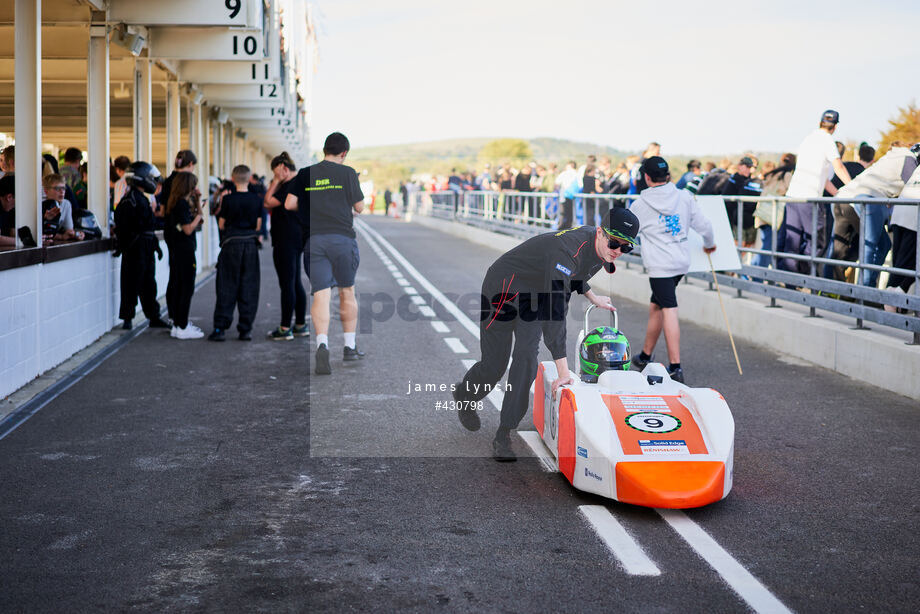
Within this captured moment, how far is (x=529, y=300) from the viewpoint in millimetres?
6523

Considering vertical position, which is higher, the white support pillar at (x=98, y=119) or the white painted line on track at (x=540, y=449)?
the white support pillar at (x=98, y=119)

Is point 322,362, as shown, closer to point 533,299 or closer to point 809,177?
point 533,299

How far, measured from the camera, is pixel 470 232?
1405 inches

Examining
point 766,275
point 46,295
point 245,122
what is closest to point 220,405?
point 46,295

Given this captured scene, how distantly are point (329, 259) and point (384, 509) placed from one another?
5.00 m

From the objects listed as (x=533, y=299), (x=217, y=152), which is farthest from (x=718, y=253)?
(x=217, y=152)

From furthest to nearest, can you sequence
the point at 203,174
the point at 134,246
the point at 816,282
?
the point at 203,174 < the point at 134,246 < the point at 816,282

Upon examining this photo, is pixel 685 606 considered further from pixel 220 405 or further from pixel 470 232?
pixel 470 232

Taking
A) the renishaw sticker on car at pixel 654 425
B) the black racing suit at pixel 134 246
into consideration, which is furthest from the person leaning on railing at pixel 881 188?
the black racing suit at pixel 134 246

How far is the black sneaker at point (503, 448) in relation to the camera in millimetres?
6617

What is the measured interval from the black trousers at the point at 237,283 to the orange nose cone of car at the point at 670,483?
24.1ft

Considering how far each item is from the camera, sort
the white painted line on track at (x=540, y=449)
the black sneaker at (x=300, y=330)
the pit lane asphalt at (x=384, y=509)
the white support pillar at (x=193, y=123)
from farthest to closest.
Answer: the white support pillar at (x=193, y=123)
the black sneaker at (x=300, y=330)
the white painted line on track at (x=540, y=449)
the pit lane asphalt at (x=384, y=509)

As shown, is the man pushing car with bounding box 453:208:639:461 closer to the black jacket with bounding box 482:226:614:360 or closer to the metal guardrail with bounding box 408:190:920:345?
the black jacket with bounding box 482:226:614:360

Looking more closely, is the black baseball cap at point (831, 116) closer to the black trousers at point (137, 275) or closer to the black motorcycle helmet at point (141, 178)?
the black motorcycle helmet at point (141, 178)
